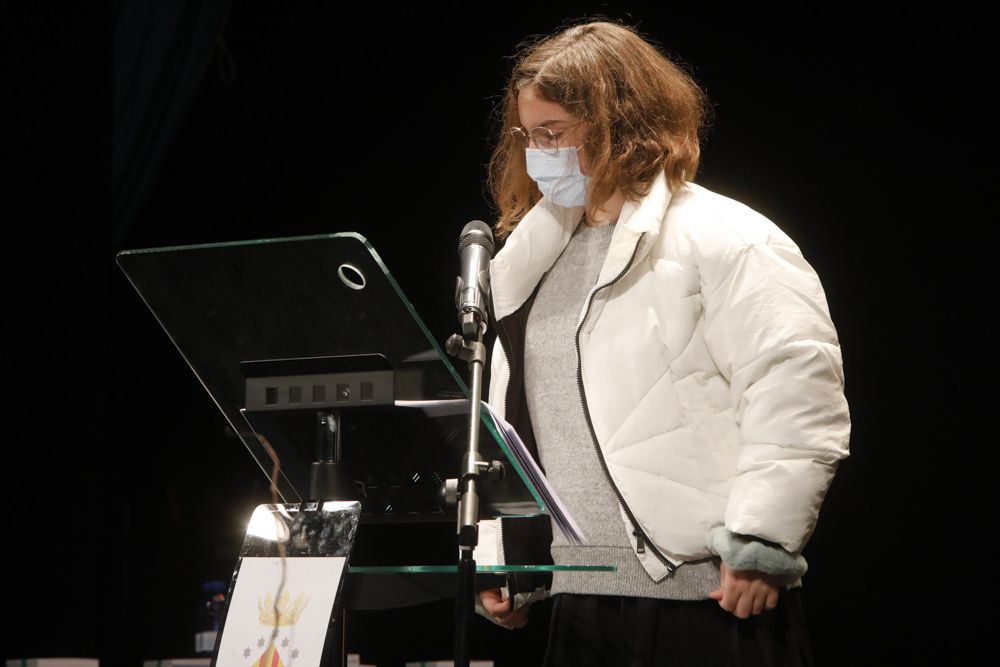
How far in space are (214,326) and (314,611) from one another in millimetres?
330

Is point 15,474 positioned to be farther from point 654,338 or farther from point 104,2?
point 654,338

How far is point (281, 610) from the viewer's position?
3.51ft

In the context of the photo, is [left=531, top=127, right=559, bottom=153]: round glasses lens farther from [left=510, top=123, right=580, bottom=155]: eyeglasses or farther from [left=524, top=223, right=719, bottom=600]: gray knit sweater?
[left=524, top=223, right=719, bottom=600]: gray knit sweater

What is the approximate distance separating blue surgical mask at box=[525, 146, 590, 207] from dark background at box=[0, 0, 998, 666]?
1045 millimetres

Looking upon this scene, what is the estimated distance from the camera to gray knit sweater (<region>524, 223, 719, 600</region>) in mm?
1396

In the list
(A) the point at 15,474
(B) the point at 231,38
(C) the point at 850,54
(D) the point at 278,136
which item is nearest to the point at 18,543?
(A) the point at 15,474

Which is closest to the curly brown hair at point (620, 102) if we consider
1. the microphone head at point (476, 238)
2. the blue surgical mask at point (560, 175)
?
the blue surgical mask at point (560, 175)

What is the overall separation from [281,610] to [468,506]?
0.22m

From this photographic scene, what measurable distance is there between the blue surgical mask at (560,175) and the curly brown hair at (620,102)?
0.03 m

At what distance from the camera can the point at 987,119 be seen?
7.80ft

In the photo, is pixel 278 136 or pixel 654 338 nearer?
pixel 654 338

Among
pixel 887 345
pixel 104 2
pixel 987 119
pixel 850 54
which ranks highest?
pixel 104 2

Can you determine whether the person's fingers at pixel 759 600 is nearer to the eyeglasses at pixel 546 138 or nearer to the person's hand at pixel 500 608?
the person's hand at pixel 500 608

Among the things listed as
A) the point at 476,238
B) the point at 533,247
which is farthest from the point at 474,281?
the point at 533,247
